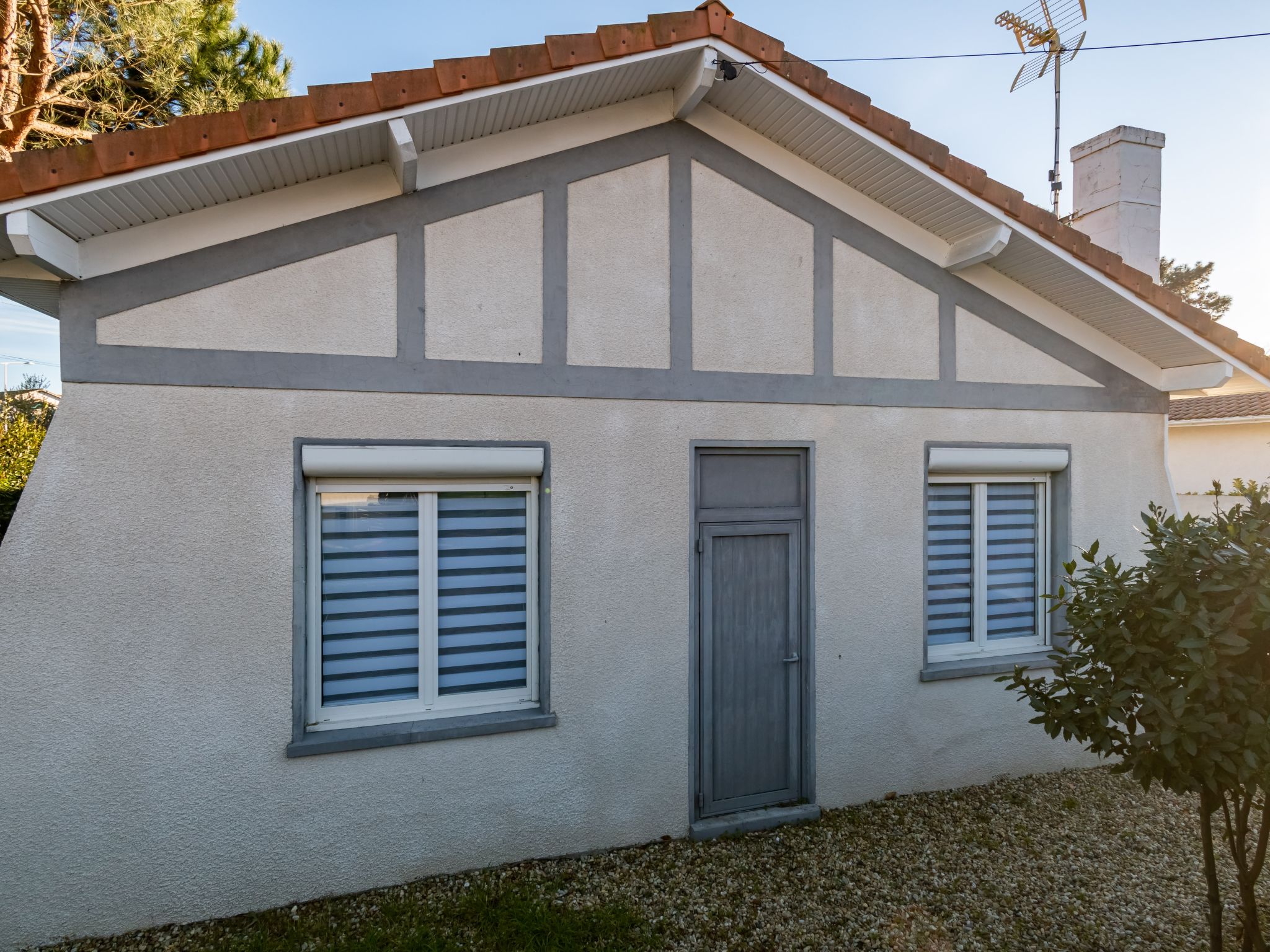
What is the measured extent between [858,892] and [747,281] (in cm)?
395

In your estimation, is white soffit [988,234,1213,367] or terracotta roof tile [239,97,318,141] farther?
white soffit [988,234,1213,367]

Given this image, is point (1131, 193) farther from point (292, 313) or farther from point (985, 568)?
point (292, 313)

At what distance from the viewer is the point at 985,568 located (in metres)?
5.77

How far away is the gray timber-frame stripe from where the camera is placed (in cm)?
378

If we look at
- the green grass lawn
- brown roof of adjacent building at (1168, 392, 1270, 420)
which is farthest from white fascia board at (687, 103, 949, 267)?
brown roof of adjacent building at (1168, 392, 1270, 420)

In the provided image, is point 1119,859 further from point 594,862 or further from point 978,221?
point 978,221

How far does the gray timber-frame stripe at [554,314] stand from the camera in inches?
149

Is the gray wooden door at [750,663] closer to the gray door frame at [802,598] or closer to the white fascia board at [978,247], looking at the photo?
the gray door frame at [802,598]

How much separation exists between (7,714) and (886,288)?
5.97 m

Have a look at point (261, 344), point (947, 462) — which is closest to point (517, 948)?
A: point (261, 344)

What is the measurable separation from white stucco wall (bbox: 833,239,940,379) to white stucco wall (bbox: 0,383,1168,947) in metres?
0.38

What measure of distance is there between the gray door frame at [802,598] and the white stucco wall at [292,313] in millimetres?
Answer: 2167

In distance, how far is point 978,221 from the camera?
16.5 feet

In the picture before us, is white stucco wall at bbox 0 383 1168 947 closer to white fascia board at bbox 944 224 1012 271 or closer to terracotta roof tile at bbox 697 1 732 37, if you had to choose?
white fascia board at bbox 944 224 1012 271
